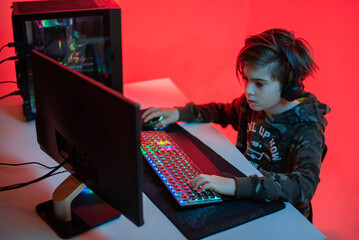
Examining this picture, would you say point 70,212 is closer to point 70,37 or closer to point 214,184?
point 214,184

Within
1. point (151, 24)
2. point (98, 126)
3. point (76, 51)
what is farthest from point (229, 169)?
point (151, 24)

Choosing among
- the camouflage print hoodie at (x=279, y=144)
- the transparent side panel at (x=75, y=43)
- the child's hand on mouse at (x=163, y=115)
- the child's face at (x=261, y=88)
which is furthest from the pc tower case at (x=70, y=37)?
the child's face at (x=261, y=88)

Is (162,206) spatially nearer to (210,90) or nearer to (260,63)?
(260,63)

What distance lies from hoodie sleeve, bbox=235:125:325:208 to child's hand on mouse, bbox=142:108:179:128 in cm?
43

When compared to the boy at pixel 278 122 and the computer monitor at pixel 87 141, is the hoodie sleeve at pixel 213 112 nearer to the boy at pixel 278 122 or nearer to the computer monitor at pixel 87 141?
the boy at pixel 278 122

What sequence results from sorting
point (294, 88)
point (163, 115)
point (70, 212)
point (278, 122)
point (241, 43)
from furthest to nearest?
point (241, 43) < point (163, 115) < point (278, 122) < point (294, 88) < point (70, 212)

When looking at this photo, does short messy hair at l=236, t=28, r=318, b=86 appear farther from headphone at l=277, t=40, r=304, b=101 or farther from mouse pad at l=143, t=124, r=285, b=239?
mouse pad at l=143, t=124, r=285, b=239

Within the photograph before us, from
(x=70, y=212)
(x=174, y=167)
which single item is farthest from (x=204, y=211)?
(x=70, y=212)

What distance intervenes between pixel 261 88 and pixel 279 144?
0.20 m

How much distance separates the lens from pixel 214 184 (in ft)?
3.22

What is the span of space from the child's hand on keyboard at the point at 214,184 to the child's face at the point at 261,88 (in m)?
0.32

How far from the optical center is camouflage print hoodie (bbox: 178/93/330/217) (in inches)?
39.6

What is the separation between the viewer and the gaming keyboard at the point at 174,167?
0.96 meters

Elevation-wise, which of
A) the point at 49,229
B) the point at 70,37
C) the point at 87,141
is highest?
the point at 70,37
